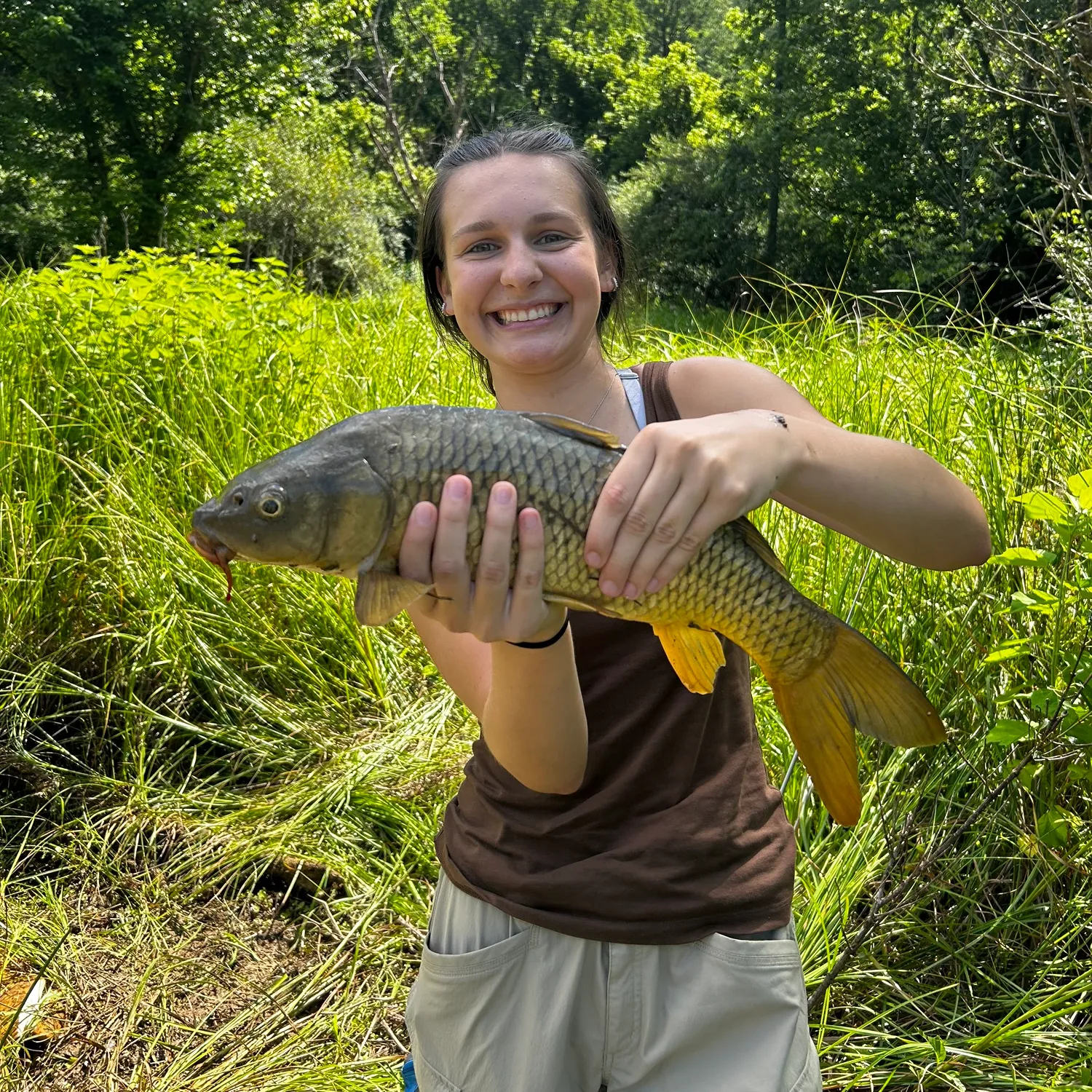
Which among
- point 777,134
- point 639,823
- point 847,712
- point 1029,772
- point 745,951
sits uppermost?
point 777,134

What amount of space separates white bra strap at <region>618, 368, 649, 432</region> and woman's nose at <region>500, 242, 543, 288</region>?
8.2 inches

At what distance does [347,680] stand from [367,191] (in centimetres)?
1805

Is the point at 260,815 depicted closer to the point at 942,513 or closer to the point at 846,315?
the point at 942,513

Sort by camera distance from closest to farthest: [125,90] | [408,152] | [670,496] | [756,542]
Result: [670,496] < [756,542] < [125,90] < [408,152]

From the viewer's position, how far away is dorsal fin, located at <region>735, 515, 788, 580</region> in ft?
3.95

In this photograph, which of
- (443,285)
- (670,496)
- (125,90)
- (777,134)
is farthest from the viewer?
(777,134)

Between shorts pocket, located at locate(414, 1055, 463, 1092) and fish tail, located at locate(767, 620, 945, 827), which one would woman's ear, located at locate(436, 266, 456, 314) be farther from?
shorts pocket, located at locate(414, 1055, 463, 1092)

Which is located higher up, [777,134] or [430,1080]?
[777,134]

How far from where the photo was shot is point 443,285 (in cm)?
187

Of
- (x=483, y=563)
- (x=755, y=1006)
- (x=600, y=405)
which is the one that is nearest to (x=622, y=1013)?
(x=755, y=1006)

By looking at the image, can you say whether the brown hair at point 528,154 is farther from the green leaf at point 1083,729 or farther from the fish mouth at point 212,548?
the green leaf at point 1083,729

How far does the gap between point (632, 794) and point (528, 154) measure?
1.01m

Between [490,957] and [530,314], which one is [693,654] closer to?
[490,957]

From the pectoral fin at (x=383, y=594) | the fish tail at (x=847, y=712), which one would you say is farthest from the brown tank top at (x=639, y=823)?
the pectoral fin at (x=383, y=594)
